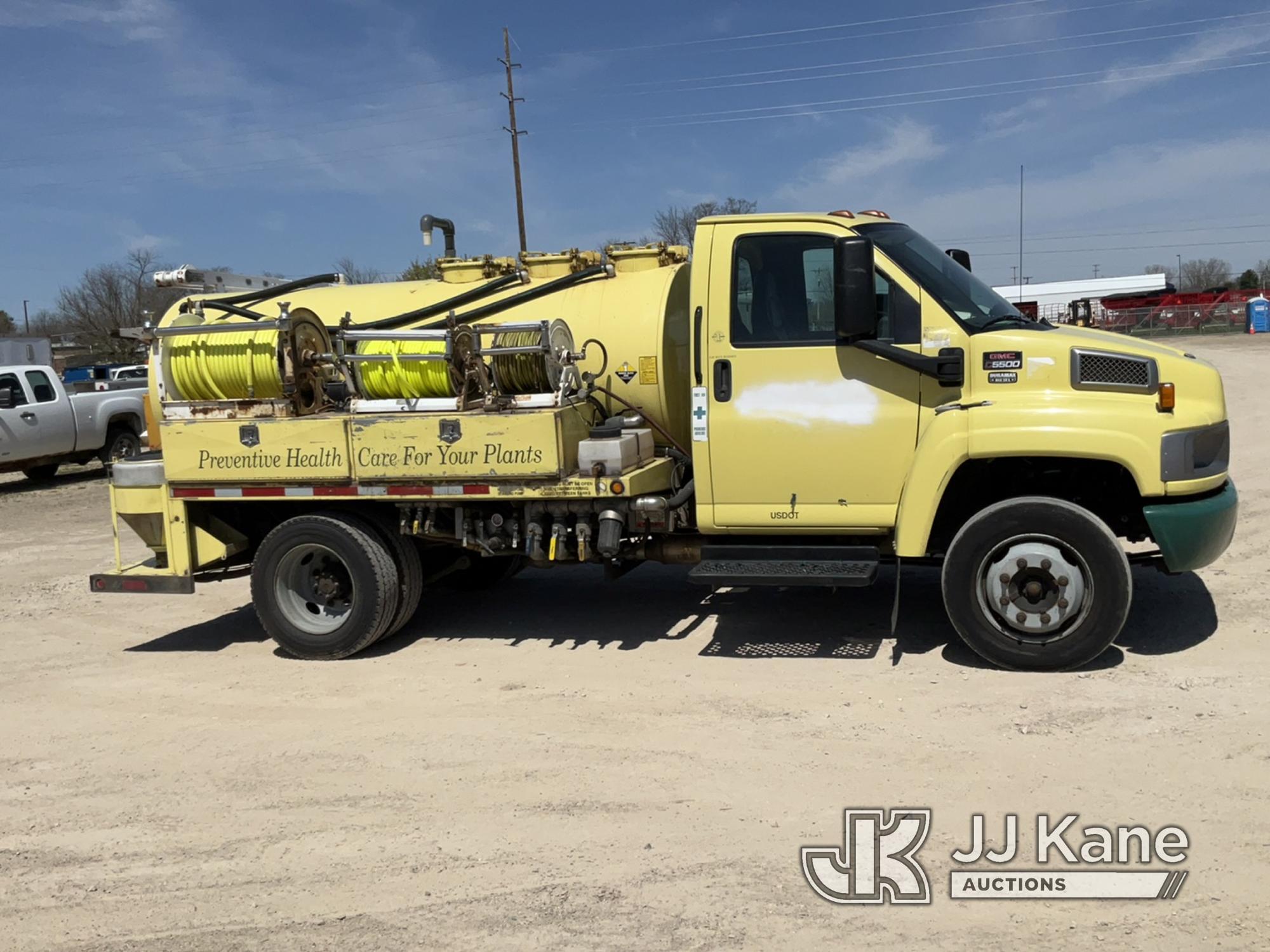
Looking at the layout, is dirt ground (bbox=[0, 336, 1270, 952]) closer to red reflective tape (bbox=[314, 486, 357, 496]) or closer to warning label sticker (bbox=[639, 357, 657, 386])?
red reflective tape (bbox=[314, 486, 357, 496])

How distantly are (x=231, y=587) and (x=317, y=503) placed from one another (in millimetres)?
2953

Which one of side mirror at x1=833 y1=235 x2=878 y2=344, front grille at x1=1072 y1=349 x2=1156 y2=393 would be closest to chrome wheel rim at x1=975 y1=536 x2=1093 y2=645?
front grille at x1=1072 y1=349 x2=1156 y2=393

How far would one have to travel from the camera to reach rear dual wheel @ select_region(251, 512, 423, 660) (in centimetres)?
689

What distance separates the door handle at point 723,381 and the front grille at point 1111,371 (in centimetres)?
183

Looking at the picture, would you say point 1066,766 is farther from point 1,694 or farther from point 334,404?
point 1,694

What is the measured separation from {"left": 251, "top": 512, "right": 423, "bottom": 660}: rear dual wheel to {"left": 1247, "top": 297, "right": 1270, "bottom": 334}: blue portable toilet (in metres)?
39.8

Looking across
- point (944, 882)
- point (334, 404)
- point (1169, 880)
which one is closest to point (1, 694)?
point (334, 404)

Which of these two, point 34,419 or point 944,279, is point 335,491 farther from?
point 34,419

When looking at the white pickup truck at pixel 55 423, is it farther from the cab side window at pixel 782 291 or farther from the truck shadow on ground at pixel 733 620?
the cab side window at pixel 782 291

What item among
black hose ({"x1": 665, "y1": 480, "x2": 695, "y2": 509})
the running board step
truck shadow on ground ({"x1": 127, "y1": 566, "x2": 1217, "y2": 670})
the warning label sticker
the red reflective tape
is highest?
the warning label sticker

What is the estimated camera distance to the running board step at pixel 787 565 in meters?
6.11

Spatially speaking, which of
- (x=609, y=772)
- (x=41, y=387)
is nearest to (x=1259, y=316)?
(x=41, y=387)

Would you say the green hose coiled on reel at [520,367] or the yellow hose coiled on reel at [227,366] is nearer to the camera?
the green hose coiled on reel at [520,367]

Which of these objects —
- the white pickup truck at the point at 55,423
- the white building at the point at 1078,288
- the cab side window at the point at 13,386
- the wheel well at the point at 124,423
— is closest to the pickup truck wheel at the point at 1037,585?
the white pickup truck at the point at 55,423
